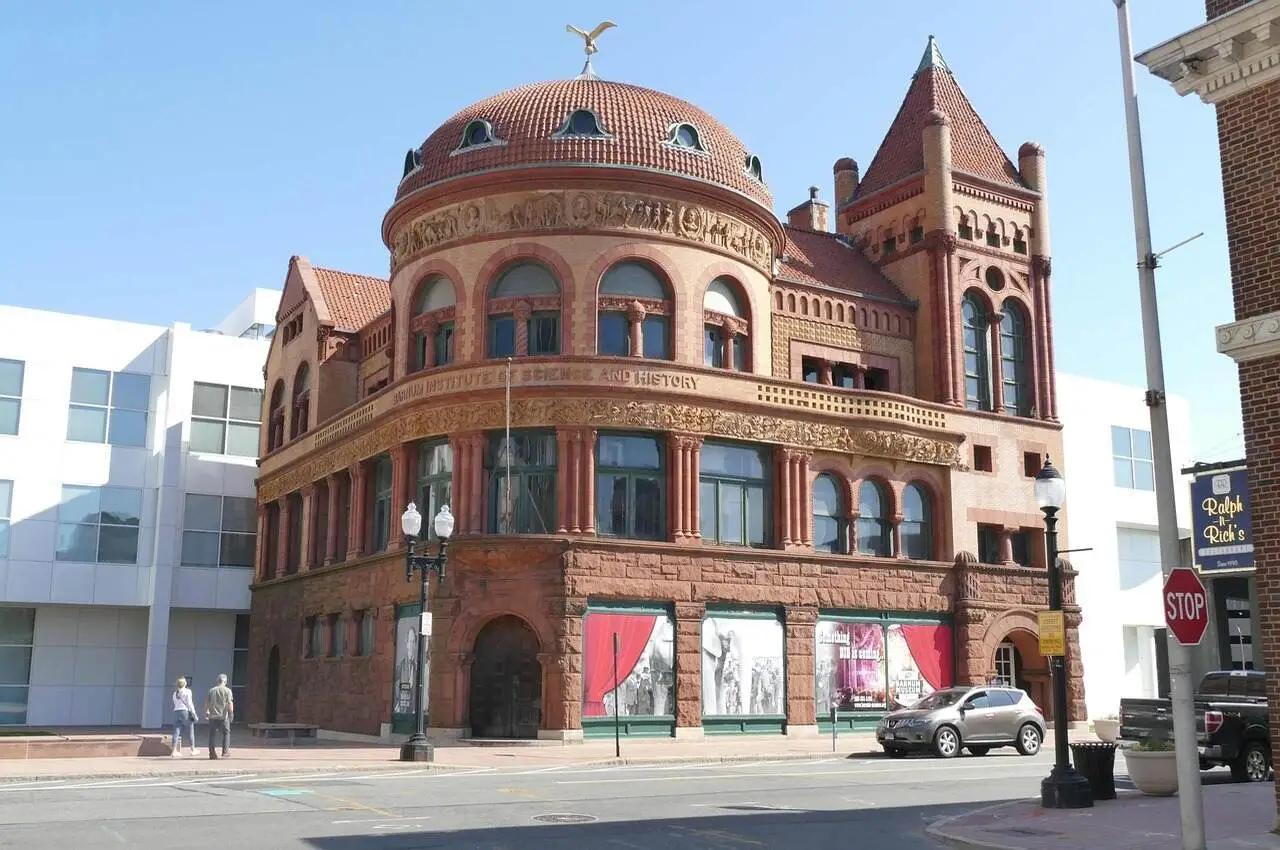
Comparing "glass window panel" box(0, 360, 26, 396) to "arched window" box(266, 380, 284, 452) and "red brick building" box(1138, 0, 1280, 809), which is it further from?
"red brick building" box(1138, 0, 1280, 809)

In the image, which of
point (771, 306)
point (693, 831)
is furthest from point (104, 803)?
point (771, 306)

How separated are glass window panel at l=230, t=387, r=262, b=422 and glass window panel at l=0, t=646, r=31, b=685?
11.7m

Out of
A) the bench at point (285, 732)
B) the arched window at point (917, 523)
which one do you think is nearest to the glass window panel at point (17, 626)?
the bench at point (285, 732)

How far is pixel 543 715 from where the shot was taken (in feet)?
107

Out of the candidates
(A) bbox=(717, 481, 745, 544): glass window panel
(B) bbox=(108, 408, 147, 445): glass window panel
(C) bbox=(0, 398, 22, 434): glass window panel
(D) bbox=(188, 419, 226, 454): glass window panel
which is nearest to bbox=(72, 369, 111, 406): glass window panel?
(B) bbox=(108, 408, 147, 445): glass window panel

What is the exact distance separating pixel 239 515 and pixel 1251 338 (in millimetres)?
42778

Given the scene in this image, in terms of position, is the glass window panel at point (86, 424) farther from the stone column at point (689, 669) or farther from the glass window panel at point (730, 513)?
the stone column at point (689, 669)

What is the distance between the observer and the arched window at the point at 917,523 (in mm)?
39688

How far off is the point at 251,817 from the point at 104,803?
3202 mm

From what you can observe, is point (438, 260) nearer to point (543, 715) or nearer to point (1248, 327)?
point (543, 715)

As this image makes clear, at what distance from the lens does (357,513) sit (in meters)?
39.7

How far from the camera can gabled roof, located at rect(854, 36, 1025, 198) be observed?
4503 cm

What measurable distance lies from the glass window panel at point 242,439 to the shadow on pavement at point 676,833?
37581 millimetres

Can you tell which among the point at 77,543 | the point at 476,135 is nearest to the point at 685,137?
the point at 476,135
